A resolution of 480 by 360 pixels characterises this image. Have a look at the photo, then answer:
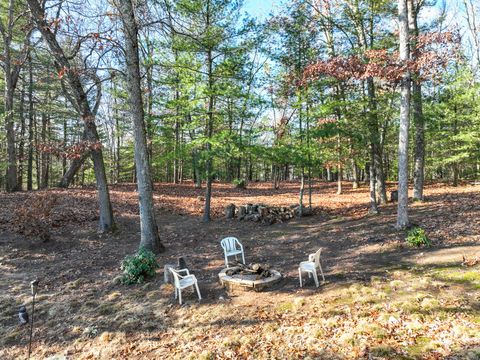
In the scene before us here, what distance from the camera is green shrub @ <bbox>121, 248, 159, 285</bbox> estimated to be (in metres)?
6.23

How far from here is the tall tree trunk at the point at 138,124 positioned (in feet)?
23.4

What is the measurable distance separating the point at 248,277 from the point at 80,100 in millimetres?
7371

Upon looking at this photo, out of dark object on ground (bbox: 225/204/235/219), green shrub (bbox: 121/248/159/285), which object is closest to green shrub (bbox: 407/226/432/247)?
green shrub (bbox: 121/248/159/285)

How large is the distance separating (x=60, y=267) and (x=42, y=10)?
7.02 meters

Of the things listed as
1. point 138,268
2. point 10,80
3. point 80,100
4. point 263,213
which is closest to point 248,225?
point 263,213

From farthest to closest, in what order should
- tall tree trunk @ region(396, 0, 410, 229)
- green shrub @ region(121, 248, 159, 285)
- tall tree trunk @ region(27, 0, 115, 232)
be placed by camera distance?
tall tree trunk @ region(27, 0, 115, 232), tall tree trunk @ region(396, 0, 410, 229), green shrub @ region(121, 248, 159, 285)

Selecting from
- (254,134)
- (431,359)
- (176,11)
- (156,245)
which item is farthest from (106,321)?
(176,11)

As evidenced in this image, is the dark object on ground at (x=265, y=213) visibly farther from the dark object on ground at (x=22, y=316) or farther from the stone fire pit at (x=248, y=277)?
the dark object on ground at (x=22, y=316)

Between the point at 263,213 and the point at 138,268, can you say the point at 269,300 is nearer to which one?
the point at 138,268

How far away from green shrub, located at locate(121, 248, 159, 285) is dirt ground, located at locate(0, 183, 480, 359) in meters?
0.22

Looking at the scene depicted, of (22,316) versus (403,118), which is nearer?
(22,316)

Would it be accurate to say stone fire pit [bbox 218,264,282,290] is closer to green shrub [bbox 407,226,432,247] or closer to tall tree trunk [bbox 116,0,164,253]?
tall tree trunk [bbox 116,0,164,253]

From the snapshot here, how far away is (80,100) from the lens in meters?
8.90

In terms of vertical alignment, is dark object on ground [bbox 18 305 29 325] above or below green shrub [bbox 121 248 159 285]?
below
